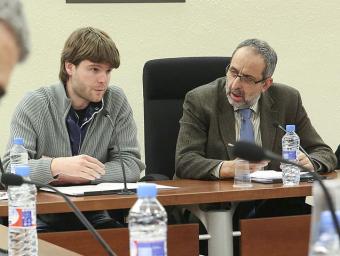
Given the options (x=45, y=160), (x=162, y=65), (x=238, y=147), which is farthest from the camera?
(x=162, y=65)

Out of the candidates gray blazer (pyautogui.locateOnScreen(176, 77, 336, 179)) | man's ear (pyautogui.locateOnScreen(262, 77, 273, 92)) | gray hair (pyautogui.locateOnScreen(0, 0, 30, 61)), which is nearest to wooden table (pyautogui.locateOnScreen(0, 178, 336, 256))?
gray blazer (pyautogui.locateOnScreen(176, 77, 336, 179))

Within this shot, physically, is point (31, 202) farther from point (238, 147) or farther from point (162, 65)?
point (162, 65)

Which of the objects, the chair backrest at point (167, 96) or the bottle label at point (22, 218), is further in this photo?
the chair backrest at point (167, 96)

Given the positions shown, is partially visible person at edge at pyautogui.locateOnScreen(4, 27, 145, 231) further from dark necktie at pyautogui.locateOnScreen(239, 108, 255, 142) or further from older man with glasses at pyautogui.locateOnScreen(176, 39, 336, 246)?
dark necktie at pyautogui.locateOnScreen(239, 108, 255, 142)

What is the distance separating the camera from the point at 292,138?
3066 mm

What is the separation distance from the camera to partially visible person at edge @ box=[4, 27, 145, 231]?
2854 mm

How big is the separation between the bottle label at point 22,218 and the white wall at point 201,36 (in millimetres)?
1985

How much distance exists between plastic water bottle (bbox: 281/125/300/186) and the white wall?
1177mm

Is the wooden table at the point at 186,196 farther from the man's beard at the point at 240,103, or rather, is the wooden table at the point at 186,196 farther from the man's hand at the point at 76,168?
the man's beard at the point at 240,103

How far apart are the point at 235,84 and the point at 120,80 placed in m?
1.02

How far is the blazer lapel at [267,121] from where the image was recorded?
317 centimetres

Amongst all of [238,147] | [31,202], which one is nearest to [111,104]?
[31,202]

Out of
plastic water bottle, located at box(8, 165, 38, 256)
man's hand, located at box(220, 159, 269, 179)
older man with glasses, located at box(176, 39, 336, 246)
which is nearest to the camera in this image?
plastic water bottle, located at box(8, 165, 38, 256)

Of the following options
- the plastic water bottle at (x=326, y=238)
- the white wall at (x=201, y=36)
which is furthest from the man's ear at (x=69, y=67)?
the plastic water bottle at (x=326, y=238)
